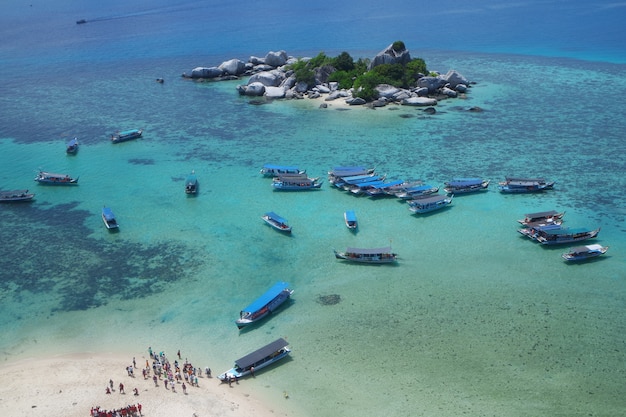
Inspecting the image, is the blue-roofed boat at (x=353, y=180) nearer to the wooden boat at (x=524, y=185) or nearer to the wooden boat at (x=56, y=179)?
the wooden boat at (x=524, y=185)

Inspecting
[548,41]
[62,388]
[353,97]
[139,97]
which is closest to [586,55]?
[548,41]

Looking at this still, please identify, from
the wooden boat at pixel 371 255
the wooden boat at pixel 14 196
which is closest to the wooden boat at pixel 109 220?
the wooden boat at pixel 14 196

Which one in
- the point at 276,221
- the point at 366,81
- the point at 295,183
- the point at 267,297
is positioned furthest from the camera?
the point at 366,81

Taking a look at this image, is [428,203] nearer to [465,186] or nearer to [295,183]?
[465,186]

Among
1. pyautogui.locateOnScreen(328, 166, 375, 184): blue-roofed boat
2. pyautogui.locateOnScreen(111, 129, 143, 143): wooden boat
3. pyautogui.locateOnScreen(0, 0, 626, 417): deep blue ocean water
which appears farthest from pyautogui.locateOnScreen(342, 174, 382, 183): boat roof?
pyautogui.locateOnScreen(111, 129, 143, 143): wooden boat

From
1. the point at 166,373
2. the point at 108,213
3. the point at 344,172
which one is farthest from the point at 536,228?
the point at 108,213

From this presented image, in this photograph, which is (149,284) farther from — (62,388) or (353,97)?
(353,97)
